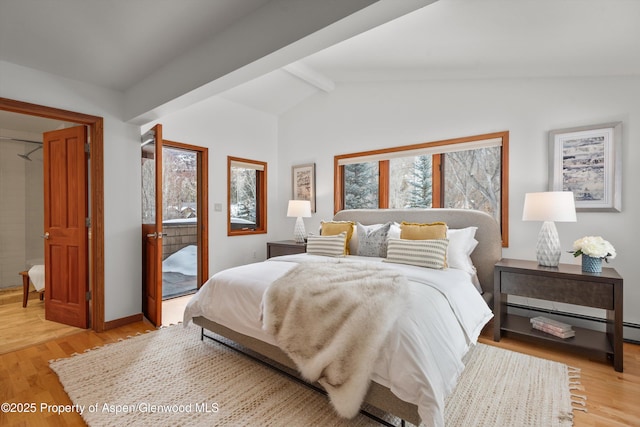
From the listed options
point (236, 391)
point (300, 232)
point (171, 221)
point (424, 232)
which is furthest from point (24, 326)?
point (424, 232)

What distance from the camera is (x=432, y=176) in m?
3.93

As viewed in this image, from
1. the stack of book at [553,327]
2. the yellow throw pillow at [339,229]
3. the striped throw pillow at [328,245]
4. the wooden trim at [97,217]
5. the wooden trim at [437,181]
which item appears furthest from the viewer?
the wooden trim at [437,181]

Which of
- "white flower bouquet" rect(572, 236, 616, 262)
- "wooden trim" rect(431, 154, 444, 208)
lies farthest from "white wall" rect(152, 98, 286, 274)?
"white flower bouquet" rect(572, 236, 616, 262)

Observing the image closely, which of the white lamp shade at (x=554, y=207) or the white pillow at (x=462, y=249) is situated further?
the white pillow at (x=462, y=249)

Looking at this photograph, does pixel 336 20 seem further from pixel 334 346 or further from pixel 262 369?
pixel 262 369

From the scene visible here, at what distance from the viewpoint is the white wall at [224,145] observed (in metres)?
4.39

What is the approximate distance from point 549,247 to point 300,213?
3.08 meters

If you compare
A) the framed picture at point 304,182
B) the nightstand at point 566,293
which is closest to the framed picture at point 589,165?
the nightstand at point 566,293

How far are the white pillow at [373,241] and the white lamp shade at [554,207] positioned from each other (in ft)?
4.51

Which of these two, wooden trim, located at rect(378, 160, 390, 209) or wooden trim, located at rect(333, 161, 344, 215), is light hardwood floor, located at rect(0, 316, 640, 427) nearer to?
wooden trim, located at rect(378, 160, 390, 209)

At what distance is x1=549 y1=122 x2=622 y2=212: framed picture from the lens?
278cm

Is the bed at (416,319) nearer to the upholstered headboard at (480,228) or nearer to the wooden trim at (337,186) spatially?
the upholstered headboard at (480,228)

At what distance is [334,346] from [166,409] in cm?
114

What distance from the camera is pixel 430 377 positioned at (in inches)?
58.2
